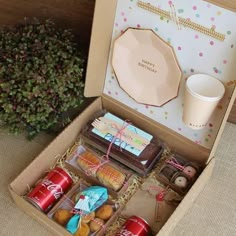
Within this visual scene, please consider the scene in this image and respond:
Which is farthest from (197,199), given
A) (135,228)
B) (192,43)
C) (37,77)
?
(37,77)

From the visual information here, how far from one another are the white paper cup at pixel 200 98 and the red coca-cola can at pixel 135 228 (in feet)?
0.90

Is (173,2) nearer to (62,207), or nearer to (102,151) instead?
(102,151)

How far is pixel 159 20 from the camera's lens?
110cm

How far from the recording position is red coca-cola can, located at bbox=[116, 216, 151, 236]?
3.51ft

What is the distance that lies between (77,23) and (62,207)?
0.61m

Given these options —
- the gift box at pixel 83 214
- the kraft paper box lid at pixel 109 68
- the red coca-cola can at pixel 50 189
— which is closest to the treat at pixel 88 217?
the gift box at pixel 83 214

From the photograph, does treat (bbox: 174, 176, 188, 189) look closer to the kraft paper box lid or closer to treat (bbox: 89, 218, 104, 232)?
the kraft paper box lid

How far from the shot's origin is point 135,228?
1076 millimetres

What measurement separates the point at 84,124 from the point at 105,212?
30 centimetres

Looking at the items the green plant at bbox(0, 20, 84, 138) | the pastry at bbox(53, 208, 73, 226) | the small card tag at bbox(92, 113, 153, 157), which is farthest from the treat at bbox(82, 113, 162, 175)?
the pastry at bbox(53, 208, 73, 226)

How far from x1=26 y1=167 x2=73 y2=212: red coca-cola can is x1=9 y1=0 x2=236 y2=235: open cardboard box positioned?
0.09 feet

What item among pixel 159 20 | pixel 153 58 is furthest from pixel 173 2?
pixel 153 58

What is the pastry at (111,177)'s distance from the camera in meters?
1.18

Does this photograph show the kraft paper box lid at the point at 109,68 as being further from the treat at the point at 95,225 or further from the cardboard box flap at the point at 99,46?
the treat at the point at 95,225
